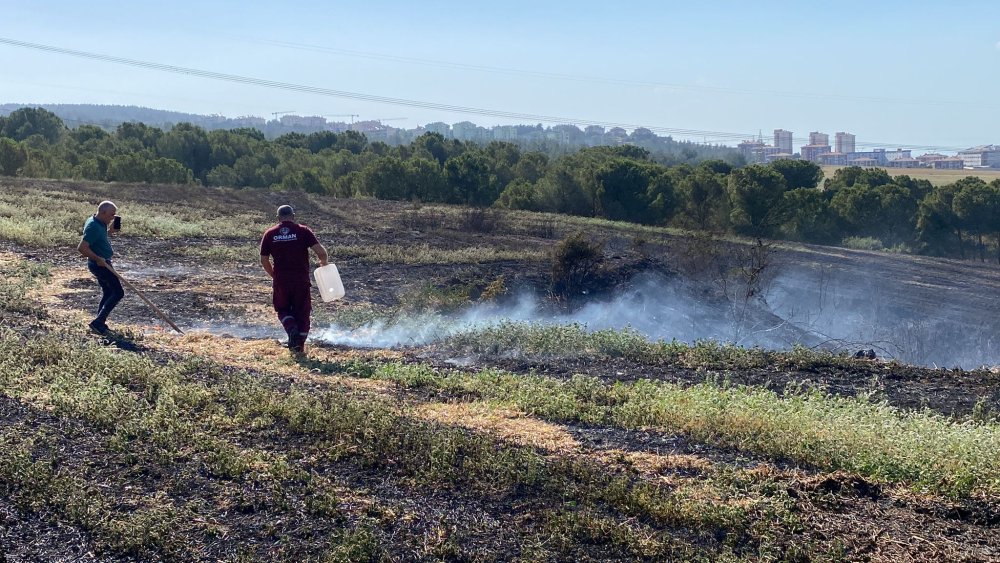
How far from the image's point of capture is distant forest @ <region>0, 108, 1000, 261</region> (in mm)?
35969

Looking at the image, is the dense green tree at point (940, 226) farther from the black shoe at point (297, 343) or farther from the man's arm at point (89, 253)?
the man's arm at point (89, 253)

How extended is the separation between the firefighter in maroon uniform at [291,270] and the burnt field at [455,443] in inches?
12.8

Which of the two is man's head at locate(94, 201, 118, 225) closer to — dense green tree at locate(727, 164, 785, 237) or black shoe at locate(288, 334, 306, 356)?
black shoe at locate(288, 334, 306, 356)

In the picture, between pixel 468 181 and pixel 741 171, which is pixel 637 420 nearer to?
pixel 741 171

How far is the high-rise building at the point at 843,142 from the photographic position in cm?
15138

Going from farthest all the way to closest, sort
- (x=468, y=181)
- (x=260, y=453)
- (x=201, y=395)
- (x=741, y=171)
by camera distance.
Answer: (x=468, y=181) < (x=741, y=171) < (x=201, y=395) < (x=260, y=453)

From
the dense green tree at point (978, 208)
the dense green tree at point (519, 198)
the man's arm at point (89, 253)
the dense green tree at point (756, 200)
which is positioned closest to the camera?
the man's arm at point (89, 253)

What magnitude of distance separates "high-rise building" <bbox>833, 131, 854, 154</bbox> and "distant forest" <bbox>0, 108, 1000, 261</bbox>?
110175 mm

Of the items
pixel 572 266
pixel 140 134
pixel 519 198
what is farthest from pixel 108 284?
pixel 140 134

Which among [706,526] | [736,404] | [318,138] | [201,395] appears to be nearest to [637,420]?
[736,404]

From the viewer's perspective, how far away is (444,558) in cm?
419

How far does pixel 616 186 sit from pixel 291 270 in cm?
3228

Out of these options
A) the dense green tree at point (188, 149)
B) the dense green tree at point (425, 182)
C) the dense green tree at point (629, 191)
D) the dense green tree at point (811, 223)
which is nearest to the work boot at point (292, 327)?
the dense green tree at point (811, 223)

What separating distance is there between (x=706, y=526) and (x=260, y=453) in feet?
8.55
